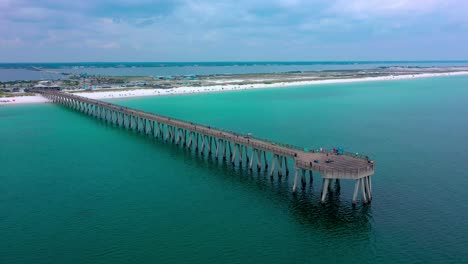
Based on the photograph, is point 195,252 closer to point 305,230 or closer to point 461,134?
point 305,230

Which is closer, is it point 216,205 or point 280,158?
point 216,205

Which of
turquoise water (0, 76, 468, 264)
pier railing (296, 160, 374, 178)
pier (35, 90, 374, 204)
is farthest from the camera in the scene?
pier (35, 90, 374, 204)

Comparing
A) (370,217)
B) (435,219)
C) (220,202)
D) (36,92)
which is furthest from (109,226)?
(36,92)

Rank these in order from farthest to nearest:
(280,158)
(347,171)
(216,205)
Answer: (280,158), (216,205), (347,171)

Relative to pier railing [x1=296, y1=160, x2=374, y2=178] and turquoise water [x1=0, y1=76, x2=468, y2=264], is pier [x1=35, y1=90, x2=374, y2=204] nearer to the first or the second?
pier railing [x1=296, y1=160, x2=374, y2=178]

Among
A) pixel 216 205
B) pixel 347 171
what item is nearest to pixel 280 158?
pixel 347 171

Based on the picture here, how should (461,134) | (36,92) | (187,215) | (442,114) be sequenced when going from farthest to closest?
(36,92) < (442,114) < (461,134) < (187,215)

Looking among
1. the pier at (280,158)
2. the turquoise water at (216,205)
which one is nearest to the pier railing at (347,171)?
the pier at (280,158)

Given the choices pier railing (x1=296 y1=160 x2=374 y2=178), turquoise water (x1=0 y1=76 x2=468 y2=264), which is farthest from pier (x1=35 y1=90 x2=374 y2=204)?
turquoise water (x1=0 y1=76 x2=468 y2=264)

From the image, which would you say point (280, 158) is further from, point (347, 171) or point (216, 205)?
point (216, 205)
